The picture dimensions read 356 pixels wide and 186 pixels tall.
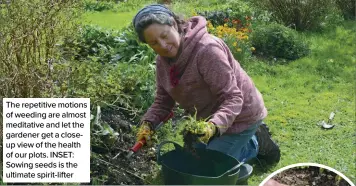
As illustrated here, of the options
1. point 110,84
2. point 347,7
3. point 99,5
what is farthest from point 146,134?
point 99,5

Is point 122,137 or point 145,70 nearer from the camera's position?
point 122,137

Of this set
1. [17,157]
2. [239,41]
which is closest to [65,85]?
[17,157]

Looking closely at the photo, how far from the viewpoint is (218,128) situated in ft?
11.4

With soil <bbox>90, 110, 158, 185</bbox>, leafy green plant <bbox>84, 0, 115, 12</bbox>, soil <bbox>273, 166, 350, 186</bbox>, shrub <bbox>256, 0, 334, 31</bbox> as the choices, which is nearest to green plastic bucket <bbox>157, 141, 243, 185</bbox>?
Answer: soil <bbox>90, 110, 158, 185</bbox>

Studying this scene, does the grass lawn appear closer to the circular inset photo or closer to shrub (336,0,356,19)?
the circular inset photo

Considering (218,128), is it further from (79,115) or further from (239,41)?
(239,41)

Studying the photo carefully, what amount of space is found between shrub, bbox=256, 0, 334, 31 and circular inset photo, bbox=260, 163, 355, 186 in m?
5.87

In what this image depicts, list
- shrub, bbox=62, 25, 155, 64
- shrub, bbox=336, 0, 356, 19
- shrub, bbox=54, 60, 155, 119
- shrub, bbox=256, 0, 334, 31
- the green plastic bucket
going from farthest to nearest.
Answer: shrub, bbox=336, 0, 356, 19, shrub, bbox=256, 0, 334, 31, shrub, bbox=62, 25, 155, 64, shrub, bbox=54, 60, 155, 119, the green plastic bucket

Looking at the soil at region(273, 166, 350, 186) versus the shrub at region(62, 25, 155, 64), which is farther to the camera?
the shrub at region(62, 25, 155, 64)

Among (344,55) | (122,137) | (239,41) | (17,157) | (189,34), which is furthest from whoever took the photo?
(344,55)

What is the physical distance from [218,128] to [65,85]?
4.16 ft

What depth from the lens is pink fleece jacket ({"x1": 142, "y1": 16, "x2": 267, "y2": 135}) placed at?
11.9 feet

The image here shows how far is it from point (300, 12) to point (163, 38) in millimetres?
6494

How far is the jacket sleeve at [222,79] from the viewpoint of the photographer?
3.59 meters
